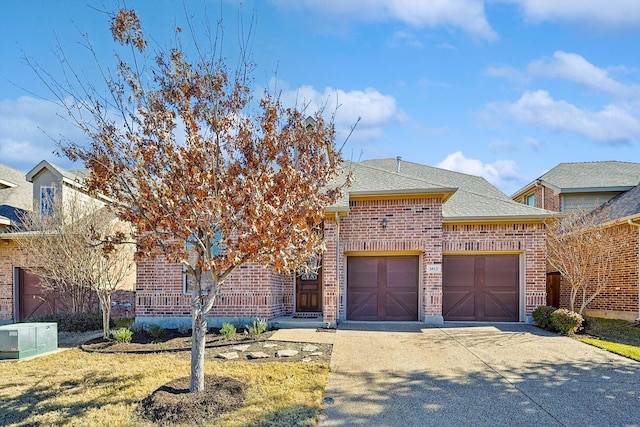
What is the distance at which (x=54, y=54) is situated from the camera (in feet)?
17.4

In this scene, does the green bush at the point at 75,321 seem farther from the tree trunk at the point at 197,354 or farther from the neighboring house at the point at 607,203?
the neighboring house at the point at 607,203

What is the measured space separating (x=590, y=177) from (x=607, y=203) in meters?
2.10

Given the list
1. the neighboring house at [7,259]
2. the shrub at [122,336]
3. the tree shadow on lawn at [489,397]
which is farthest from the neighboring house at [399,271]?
the neighboring house at [7,259]

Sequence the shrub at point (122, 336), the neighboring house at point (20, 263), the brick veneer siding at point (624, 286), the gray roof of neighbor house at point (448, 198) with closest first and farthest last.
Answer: the shrub at point (122, 336)
the gray roof of neighbor house at point (448, 198)
the brick veneer siding at point (624, 286)
the neighboring house at point (20, 263)

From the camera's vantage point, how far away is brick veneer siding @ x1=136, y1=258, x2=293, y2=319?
10.8 m

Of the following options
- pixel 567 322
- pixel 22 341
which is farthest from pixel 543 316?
pixel 22 341

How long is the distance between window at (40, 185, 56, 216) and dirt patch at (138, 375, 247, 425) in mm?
9649

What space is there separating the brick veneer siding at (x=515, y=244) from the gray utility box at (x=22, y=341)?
10.3m

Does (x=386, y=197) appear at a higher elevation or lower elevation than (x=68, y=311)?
higher

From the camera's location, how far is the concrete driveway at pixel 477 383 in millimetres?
5078

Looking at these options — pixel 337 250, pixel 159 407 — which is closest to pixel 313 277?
pixel 337 250

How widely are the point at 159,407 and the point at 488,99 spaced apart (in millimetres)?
10091

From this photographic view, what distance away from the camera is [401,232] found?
11.7m

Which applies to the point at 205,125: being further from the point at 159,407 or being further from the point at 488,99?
the point at 488,99
